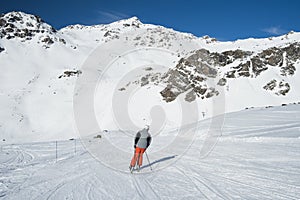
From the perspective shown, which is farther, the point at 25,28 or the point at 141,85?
the point at 25,28

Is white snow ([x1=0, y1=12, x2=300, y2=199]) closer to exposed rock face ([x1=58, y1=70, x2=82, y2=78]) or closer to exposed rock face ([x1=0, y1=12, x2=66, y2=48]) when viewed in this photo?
exposed rock face ([x1=0, y1=12, x2=66, y2=48])

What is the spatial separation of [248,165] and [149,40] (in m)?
88.6

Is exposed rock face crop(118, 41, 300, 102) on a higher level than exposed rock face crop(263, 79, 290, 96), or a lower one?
higher

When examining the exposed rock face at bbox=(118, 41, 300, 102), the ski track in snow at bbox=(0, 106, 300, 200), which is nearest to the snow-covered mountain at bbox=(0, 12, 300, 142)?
the exposed rock face at bbox=(118, 41, 300, 102)

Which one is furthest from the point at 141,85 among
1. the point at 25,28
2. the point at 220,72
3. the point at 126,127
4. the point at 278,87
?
the point at 25,28

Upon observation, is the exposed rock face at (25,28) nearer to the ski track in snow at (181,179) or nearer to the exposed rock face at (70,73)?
the exposed rock face at (70,73)

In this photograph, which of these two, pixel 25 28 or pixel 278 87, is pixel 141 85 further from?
pixel 25 28

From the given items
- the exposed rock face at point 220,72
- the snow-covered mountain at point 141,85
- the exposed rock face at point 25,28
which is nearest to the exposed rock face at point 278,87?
the exposed rock face at point 220,72

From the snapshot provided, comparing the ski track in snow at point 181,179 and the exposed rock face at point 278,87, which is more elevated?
the exposed rock face at point 278,87

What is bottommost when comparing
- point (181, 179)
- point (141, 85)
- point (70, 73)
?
point (181, 179)

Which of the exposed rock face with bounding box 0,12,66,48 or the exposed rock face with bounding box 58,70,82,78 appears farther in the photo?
the exposed rock face with bounding box 0,12,66,48

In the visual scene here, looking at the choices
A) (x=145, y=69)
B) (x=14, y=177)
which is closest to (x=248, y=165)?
(x=14, y=177)

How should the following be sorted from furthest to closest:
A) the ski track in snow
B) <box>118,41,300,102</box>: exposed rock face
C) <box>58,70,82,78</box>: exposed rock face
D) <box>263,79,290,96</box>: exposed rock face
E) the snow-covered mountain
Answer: <box>58,70,82,78</box>: exposed rock face
<box>118,41,300,102</box>: exposed rock face
<box>263,79,290,96</box>: exposed rock face
the snow-covered mountain
the ski track in snow

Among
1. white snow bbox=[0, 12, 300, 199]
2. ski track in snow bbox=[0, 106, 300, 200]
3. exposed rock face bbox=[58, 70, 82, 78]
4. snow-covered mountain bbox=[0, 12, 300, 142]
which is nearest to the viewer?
ski track in snow bbox=[0, 106, 300, 200]
